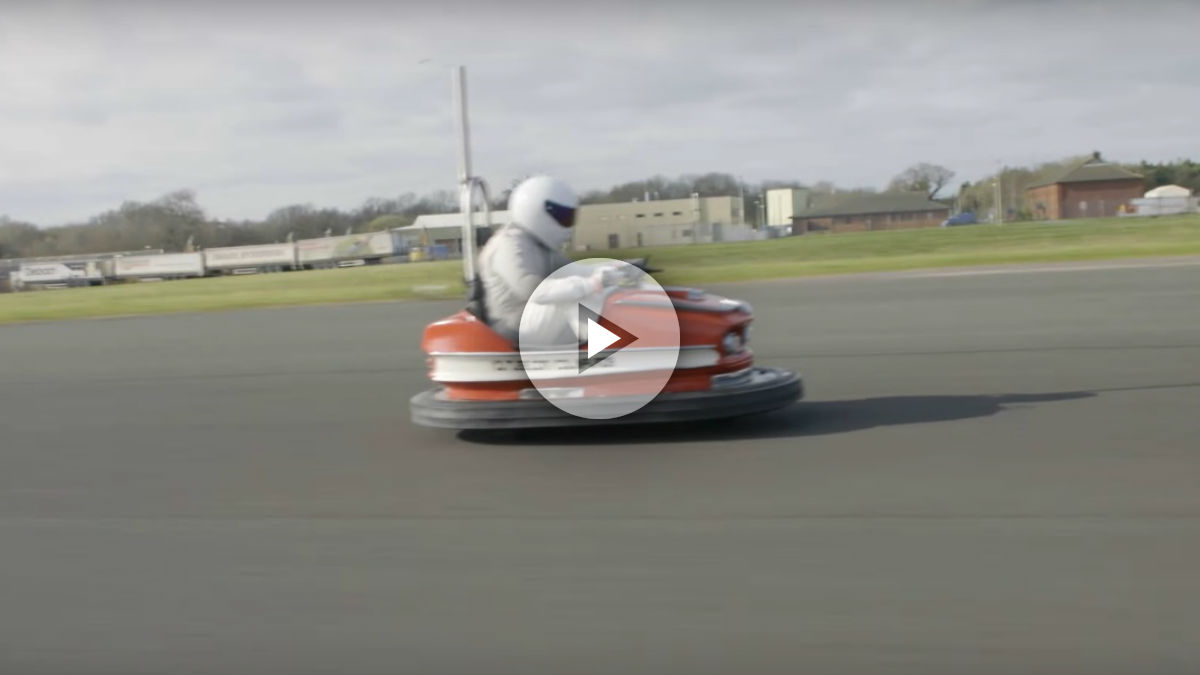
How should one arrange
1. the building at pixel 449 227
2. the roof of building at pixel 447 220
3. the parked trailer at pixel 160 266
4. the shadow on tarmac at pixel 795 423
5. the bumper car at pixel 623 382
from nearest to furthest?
1. the bumper car at pixel 623 382
2. the shadow on tarmac at pixel 795 423
3. the roof of building at pixel 447 220
4. the building at pixel 449 227
5. the parked trailer at pixel 160 266

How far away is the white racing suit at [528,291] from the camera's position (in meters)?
6.64

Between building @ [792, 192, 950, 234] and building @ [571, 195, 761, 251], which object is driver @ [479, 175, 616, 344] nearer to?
building @ [571, 195, 761, 251]

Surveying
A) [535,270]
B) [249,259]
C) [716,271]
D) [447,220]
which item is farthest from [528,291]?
[249,259]

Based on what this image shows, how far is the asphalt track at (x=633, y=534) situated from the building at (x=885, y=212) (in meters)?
65.2

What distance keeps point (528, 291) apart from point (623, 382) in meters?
0.86

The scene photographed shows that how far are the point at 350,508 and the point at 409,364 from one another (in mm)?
6170

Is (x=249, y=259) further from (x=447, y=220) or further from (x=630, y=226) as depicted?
(x=630, y=226)

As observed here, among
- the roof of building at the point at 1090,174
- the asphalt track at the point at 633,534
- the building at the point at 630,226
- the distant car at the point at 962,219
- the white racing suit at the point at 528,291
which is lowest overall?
the asphalt track at the point at 633,534

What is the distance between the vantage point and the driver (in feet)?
21.9

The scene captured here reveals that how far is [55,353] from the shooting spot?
14.9 meters

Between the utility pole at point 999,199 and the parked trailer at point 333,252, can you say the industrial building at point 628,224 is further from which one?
the utility pole at point 999,199

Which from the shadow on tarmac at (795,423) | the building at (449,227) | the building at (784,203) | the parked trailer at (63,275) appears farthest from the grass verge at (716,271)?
the shadow on tarmac at (795,423)

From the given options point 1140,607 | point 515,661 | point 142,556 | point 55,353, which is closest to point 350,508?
point 142,556
